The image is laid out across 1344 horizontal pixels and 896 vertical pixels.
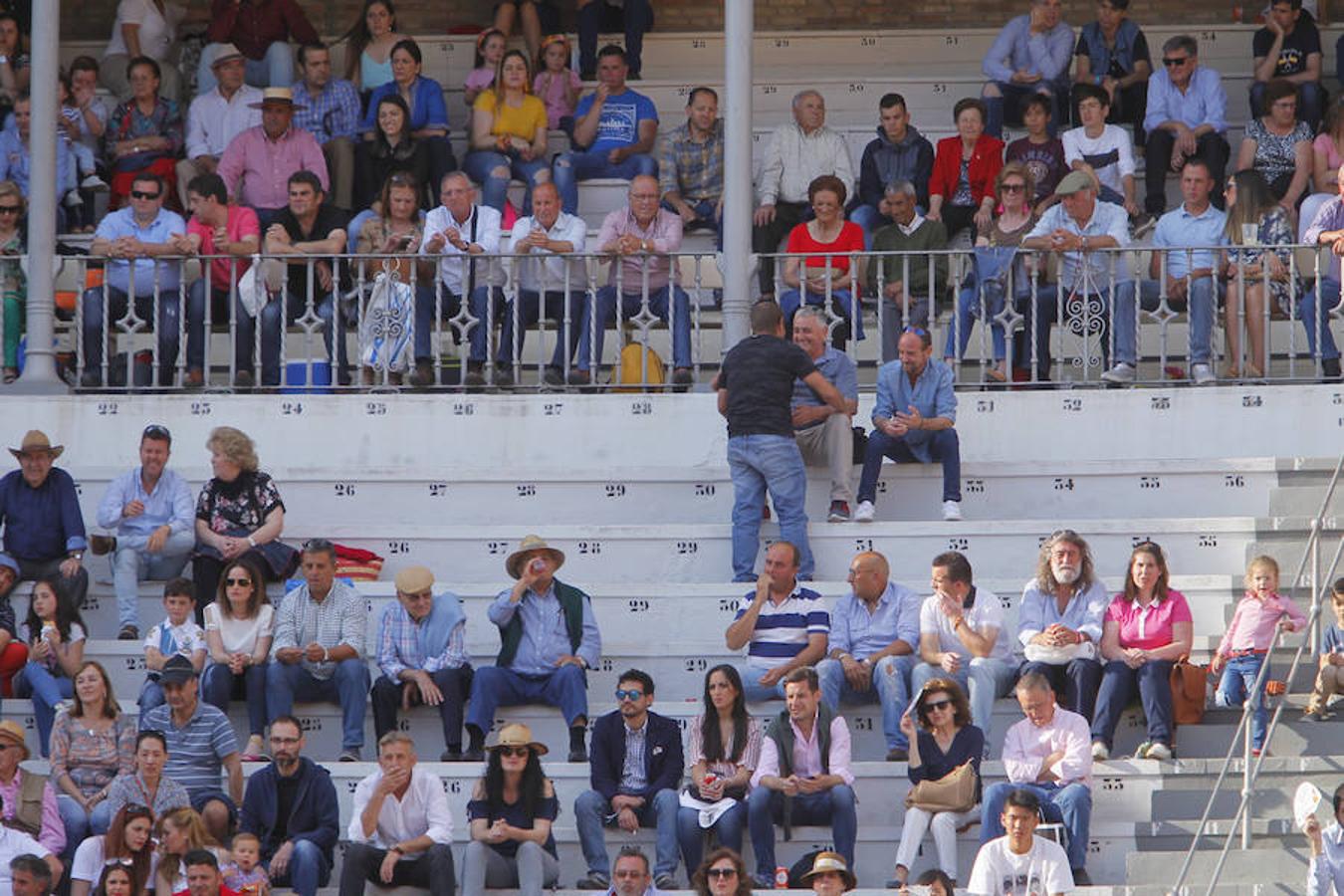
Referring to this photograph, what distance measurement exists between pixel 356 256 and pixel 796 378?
9.33 feet

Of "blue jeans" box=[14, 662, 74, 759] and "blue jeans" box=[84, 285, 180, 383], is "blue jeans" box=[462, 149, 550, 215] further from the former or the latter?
"blue jeans" box=[14, 662, 74, 759]

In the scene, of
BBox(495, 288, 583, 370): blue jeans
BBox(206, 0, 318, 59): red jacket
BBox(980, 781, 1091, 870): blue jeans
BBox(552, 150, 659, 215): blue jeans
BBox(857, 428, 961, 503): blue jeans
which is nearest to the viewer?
BBox(980, 781, 1091, 870): blue jeans

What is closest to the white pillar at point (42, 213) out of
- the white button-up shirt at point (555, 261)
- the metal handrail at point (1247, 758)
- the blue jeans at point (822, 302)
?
the white button-up shirt at point (555, 261)

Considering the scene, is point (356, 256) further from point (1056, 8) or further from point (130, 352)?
point (1056, 8)

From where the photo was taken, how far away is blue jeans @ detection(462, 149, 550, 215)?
677 inches

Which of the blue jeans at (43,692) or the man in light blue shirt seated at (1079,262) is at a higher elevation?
the man in light blue shirt seated at (1079,262)

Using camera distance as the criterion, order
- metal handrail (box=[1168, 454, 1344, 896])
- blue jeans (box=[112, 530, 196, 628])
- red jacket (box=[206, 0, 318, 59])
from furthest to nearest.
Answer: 1. red jacket (box=[206, 0, 318, 59])
2. blue jeans (box=[112, 530, 196, 628])
3. metal handrail (box=[1168, 454, 1344, 896])

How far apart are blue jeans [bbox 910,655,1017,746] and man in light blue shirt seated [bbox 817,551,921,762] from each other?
110 millimetres

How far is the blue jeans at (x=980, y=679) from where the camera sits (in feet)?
41.3

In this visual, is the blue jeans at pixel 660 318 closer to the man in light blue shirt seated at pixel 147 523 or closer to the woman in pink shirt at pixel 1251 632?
the man in light blue shirt seated at pixel 147 523

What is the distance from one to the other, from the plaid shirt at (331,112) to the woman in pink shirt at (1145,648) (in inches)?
266

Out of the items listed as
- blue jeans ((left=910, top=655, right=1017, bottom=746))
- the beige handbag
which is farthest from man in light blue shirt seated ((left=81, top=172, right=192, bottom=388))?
the beige handbag

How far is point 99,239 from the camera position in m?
16.2

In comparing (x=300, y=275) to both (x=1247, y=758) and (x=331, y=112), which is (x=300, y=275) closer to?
(x=331, y=112)
